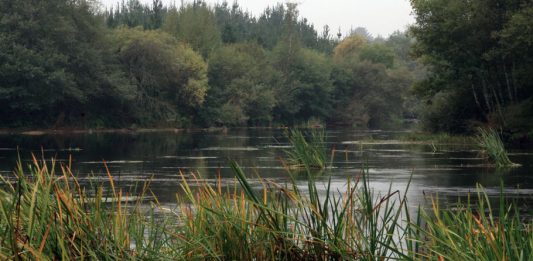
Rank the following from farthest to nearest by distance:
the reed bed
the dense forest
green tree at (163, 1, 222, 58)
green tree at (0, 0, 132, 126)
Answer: green tree at (163, 1, 222, 58)
green tree at (0, 0, 132, 126)
the dense forest
the reed bed

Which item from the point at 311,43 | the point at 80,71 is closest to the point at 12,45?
the point at 80,71

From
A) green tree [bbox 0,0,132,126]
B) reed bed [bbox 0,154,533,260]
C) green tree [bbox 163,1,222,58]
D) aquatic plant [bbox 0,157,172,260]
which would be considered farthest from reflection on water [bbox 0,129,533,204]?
green tree [bbox 163,1,222,58]

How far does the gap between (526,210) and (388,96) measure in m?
107

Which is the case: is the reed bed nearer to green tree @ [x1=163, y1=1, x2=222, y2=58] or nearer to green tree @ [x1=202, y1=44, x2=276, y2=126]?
green tree @ [x1=202, y1=44, x2=276, y2=126]

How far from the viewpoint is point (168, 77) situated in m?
91.1

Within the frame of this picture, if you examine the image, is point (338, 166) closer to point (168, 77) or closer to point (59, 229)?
point (59, 229)

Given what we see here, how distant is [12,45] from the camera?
7400 centimetres

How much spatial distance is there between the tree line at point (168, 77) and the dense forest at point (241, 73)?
0.15m

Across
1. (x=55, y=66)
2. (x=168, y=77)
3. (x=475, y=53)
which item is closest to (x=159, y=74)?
(x=168, y=77)

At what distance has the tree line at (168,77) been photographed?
7506 cm

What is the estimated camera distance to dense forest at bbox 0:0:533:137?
50.6 meters

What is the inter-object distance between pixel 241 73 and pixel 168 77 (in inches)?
613

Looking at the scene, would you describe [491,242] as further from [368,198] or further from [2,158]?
[2,158]

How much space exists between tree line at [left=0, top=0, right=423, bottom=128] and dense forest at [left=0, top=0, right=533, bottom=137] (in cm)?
15
